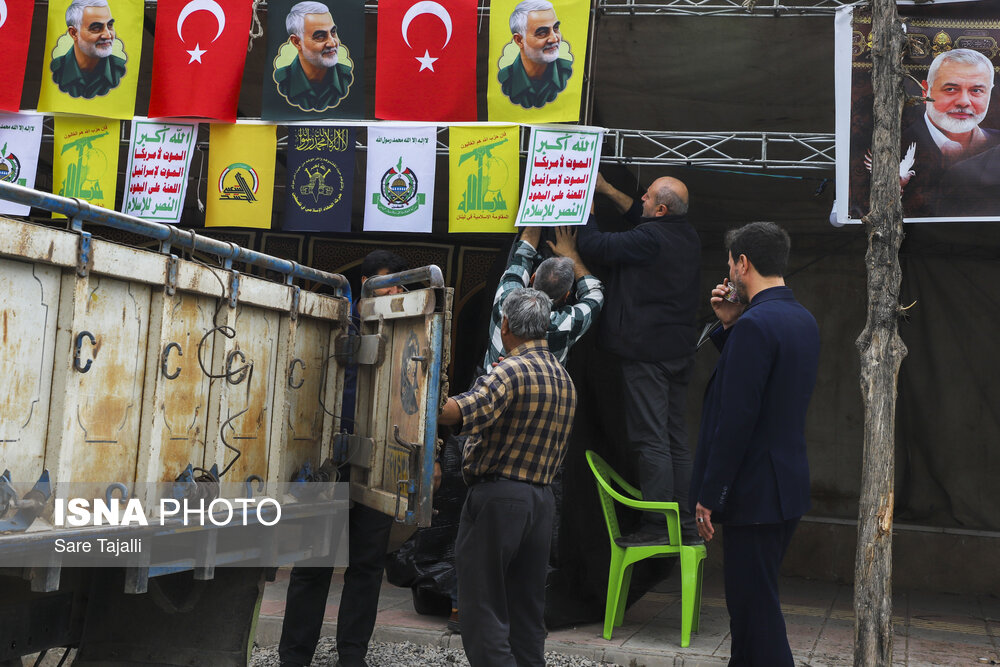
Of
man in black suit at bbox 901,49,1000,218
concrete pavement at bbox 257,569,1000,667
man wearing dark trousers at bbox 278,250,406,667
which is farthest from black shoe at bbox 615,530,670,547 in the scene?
man in black suit at bbox 901,49,1000,218

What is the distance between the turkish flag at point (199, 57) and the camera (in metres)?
6.38

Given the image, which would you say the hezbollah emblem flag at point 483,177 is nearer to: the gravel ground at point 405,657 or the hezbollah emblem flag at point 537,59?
the hezbollah emblem flag at point 537,59

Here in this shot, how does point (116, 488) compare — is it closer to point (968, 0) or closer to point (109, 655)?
point (109, 655)

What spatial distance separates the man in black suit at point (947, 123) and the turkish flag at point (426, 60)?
2.77m

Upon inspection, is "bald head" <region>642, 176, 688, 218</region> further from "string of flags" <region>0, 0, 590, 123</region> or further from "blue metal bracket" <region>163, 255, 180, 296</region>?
"blue metal bracket" <region>163, 255, 180, 296</region>

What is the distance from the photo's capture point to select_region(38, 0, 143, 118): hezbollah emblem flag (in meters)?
6.45

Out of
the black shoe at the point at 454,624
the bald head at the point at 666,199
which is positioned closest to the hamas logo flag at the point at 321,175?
the bald head at the point at 666,199

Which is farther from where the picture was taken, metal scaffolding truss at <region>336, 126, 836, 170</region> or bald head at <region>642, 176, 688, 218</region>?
bald head at <region>642, 176, 688, 218</region>

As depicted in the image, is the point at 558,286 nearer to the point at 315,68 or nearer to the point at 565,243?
the point at 565,243

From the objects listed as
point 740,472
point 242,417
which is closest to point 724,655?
point 740,472

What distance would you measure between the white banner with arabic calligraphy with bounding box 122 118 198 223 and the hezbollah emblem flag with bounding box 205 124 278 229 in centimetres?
19

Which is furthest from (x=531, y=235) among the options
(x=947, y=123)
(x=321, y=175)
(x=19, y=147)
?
(x=19, y=147)

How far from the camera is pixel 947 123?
557cm

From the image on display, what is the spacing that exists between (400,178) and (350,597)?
2.77 meters
